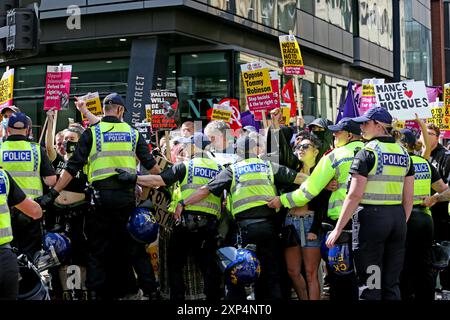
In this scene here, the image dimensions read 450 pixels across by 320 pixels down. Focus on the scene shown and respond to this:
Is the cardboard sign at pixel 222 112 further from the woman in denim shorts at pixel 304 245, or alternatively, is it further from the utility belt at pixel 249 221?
the utility belt at pixel 249 221

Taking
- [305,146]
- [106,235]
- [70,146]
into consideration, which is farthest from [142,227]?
[305,146]

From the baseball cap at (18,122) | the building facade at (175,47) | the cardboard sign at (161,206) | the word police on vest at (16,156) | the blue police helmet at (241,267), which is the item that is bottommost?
the blue police helmet at (241,267)

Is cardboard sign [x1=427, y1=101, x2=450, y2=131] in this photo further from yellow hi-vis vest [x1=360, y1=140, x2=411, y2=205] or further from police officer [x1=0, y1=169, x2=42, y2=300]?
police officer [x1=0, y1=169, x2=42, y2=300]

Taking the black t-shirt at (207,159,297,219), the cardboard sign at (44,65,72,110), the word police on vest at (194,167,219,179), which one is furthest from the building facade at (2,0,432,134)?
the word police on vest at (194,167,219,179)

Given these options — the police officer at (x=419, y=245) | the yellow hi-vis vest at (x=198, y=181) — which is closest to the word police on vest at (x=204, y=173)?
the yellow hi-vis vest at (x=198, y=181)

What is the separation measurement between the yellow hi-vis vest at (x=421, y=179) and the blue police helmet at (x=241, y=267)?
6.88 feet

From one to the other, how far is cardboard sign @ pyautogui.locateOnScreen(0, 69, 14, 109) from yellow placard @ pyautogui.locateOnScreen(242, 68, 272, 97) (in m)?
3.98

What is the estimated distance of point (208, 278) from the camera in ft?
30.5

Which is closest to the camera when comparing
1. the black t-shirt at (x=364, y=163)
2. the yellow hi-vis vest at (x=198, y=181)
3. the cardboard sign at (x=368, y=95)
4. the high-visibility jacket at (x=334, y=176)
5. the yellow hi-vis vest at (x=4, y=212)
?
the yellow hi-vis vest at (x=4, y=212)

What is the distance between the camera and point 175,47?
25.2 metres

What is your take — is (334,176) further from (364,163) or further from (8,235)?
(8,235)

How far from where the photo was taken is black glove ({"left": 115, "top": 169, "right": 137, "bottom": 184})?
9120 millimetres

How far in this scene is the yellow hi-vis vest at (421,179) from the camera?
9562mm
